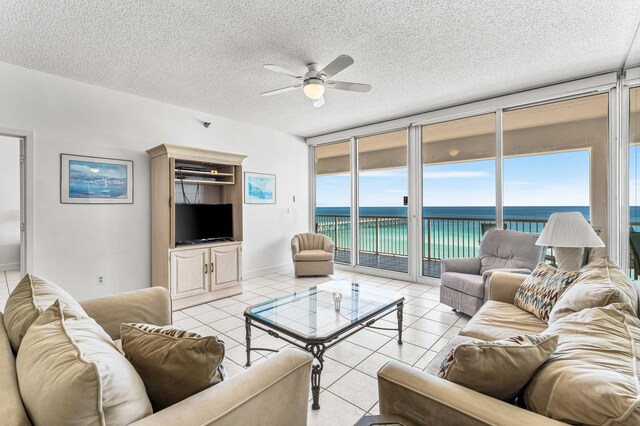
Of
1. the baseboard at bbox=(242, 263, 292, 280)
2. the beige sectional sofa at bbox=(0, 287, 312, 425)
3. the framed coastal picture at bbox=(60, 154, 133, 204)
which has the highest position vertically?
the framed coastal picture at bbox=(60, 154, 133, 204)

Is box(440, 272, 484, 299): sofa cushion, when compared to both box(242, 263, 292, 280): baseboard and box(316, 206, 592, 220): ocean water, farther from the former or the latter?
box(242, 263, 292, 280): baseboard

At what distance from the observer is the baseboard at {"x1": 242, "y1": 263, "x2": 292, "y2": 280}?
4.93 meters

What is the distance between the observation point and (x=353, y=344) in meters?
2.62

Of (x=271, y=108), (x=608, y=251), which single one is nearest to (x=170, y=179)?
(x=271, y=108)

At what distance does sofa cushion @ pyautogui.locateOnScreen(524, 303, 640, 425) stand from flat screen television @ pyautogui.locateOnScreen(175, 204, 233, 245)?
3.80m

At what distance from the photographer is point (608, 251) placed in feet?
10.7

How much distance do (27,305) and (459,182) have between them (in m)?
4.63

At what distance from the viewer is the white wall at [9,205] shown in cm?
537

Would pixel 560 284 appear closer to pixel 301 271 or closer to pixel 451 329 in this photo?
pixel 451 329

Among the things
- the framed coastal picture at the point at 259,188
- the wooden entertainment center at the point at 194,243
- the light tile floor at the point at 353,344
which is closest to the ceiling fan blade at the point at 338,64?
the wooden entertainment center at the point at 194,243

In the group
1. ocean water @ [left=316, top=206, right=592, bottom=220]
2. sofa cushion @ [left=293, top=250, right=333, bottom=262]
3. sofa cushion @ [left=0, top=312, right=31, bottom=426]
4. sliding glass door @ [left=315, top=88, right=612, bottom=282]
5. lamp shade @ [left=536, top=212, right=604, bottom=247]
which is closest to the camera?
sofa cushion @ [left=0, top=312, right=31, bottom=426]

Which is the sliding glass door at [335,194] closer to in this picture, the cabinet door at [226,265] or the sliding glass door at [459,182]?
the sliding glass door at [459,182]

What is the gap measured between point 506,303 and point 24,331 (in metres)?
2.90

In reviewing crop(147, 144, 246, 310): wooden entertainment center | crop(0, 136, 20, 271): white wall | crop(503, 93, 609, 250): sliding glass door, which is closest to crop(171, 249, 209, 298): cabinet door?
crop(147, 144, 246, 310): wooden entertainment center
